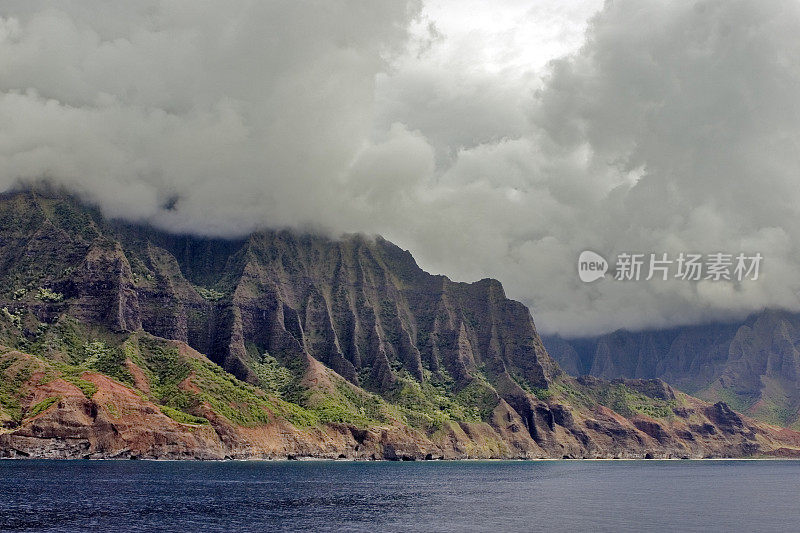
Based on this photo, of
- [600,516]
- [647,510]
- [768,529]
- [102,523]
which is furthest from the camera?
[647,510]

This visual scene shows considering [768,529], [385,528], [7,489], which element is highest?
[768,529]

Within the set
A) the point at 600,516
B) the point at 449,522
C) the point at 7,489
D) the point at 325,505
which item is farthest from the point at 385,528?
the point at 7,489

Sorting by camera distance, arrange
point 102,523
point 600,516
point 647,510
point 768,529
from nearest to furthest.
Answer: point 102,523 → point 768,529 → point 600,516 → point 647,510

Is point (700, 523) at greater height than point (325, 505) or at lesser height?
greater

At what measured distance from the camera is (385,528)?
156 metres

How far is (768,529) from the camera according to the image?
15950 cm

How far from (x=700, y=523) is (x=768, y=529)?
1358 cm

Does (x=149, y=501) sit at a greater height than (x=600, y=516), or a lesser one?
lesser

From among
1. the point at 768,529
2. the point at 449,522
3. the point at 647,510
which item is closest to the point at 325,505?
the point at 449,522

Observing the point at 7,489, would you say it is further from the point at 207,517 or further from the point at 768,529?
the point at 768,529

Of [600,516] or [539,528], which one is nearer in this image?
[539,528]

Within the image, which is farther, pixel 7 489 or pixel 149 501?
pixel 7 489

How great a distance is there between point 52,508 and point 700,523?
460 ft

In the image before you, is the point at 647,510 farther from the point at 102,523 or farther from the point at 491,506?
the point at 102,523
